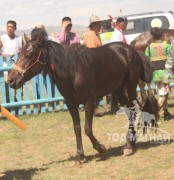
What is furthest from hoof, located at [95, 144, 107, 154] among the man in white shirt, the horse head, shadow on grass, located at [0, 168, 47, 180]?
the man in white shirt

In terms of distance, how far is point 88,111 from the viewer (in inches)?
237

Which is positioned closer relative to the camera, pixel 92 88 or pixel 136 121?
pixel 92 88

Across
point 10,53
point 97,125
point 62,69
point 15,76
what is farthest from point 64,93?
point 10,53

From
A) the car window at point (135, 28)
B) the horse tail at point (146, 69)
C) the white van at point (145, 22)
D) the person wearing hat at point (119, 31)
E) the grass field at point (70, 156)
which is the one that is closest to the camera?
the grass field at point (70, 156)

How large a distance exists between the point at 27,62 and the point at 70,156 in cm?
176

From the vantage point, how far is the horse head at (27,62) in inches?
221

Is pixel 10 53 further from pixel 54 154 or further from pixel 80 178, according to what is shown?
pixel 80 178

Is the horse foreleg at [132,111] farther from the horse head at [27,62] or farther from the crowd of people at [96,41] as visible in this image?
the horse head at [27,62]

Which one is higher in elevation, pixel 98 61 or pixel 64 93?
pixel 98 61

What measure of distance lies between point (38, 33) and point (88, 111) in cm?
132

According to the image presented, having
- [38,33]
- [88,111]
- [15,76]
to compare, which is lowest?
[88,111]

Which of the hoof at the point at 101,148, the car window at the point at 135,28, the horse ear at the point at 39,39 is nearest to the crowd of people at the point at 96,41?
the hoof at the point at 101,148

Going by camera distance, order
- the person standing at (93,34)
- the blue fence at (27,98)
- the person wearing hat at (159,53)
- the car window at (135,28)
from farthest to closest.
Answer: the car window at (135,28) < the blue fence at (27,98) < the person standing at (93,34) < the person wearing hat at (159,53)

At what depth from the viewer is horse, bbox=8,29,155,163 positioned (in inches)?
223
